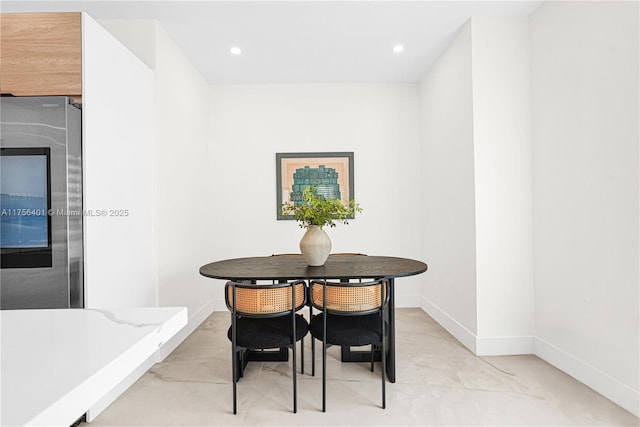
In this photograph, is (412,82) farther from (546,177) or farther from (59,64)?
(59,64)

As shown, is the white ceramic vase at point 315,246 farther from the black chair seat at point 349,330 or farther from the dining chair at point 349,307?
the black chair seat at point 349,330

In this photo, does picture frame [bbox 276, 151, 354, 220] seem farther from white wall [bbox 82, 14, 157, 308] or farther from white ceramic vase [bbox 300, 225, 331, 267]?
white ceramic vase [bbox 300, 225, 331, 267]

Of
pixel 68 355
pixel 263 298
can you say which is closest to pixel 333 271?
pixel 263 298

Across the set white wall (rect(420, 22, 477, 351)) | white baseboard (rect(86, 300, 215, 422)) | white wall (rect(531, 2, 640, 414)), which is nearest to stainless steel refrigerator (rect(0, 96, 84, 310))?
white baseboard (rect(86, 300, 215, 422))

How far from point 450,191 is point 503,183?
57cm

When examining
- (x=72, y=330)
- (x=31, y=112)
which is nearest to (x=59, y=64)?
(x=31, y=112)

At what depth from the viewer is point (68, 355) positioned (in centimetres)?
55

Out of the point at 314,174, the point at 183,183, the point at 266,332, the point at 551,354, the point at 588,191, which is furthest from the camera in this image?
the point at 314,174

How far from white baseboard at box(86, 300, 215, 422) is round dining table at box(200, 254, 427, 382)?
Result: 2.78ft

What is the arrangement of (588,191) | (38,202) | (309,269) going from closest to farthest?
(38,202) → (588,191) → (309,269)

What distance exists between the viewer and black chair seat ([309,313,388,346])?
7.08ft

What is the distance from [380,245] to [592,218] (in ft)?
7.74

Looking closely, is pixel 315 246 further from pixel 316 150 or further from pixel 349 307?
pixel 316 150

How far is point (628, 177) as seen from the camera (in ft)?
6.66
